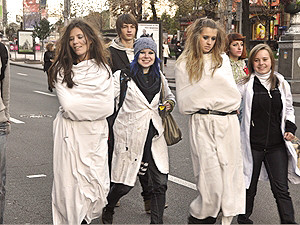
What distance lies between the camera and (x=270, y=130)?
15.7 ft

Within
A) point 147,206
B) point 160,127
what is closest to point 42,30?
point 147,206

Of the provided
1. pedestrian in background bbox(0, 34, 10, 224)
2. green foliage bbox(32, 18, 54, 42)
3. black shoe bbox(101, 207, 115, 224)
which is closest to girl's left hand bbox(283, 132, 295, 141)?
black shoe bbox(101, 207, 115, 224)

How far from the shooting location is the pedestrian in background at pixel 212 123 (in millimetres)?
4398

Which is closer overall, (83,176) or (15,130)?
(83,176)

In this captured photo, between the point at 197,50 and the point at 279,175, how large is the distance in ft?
4.25

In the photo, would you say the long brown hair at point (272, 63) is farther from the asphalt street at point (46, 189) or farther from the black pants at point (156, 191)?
the asphalt street at point (46, 189)

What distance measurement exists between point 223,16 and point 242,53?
62.5 feet

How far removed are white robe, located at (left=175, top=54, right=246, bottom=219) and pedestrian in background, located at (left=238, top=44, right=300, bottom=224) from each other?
0.36m

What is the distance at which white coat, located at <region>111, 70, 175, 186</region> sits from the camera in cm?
468

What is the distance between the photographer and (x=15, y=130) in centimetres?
1073

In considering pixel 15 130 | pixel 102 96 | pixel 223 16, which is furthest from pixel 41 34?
pixel 102 96

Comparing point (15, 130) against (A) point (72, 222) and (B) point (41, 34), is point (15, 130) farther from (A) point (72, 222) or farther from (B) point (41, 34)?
(B) point (41, 34)

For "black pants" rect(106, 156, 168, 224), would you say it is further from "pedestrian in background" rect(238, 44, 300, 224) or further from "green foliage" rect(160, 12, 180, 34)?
"green foliage" rect(160, 12, 180, 34)

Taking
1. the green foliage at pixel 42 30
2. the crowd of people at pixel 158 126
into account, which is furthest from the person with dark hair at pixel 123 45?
the green foliage at pixel 42 30
